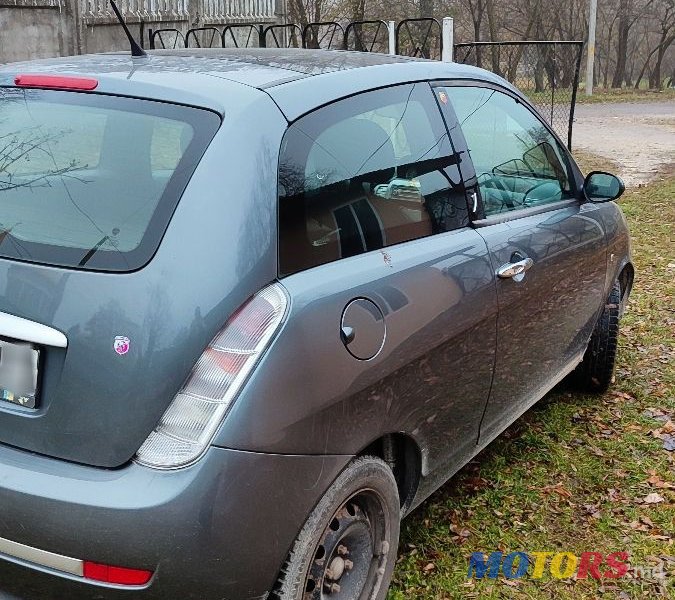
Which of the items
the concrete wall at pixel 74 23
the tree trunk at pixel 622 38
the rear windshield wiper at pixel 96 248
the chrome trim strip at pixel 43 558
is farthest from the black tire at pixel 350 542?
the tree trunk at pixel 622 38

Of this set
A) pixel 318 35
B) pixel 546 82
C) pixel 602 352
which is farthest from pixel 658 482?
pixel 318 35

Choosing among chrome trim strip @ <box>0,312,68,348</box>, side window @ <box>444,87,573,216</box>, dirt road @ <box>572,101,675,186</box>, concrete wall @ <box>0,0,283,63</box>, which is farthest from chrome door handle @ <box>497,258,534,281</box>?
concrete wall @ <box>0,0,283,63</box>

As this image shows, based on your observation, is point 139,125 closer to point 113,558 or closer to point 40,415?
point 40,415

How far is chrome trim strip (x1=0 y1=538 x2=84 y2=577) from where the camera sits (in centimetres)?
187

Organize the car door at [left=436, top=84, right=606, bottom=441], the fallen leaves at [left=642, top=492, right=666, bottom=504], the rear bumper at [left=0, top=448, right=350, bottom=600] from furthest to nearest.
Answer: the fallen leaves at [left=642, top=492, right=666, bottom=504]
the car door at [left=436, top=84, right=606, bottom=441]
the rear bumper at [left=0, top=448, right=350, bottom=600]

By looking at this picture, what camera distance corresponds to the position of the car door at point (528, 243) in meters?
3.05

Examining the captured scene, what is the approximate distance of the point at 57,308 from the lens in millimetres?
1953

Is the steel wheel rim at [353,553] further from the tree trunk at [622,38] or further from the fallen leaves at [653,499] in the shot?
the tree trunk at [622,38]

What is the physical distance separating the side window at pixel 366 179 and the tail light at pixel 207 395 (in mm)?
237

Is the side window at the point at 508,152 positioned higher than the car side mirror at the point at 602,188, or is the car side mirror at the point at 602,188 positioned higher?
the side window at the point at 508,152

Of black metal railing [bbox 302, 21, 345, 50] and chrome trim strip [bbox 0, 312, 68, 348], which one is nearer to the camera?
chrome trim strip [bbox 0, 312, 68, 348]

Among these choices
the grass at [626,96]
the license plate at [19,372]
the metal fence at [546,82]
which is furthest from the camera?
the grass at [626,96]

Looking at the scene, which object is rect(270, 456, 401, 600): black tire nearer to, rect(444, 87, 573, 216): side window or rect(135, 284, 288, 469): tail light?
rect(135, 284, 288, 469): tail light

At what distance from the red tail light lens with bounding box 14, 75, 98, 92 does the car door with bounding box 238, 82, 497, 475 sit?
642 millimetres
